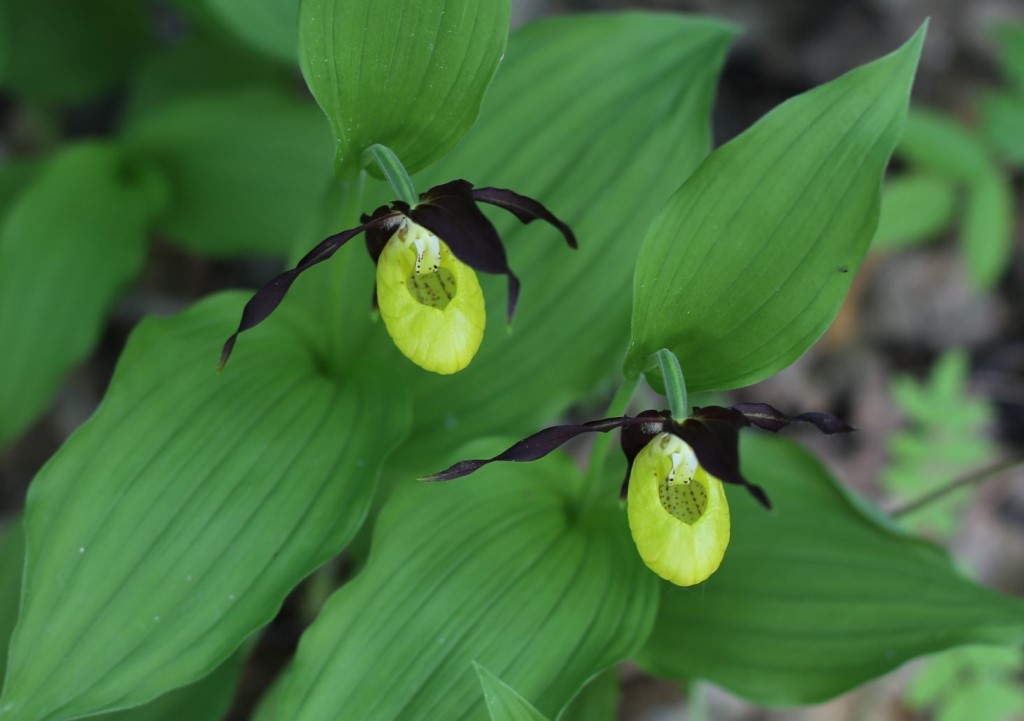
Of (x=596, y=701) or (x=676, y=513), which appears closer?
(x=676, y=513)

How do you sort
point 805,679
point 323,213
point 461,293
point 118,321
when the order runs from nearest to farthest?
point 461,293 < point 805,679 < point 323,213 < point 118,321

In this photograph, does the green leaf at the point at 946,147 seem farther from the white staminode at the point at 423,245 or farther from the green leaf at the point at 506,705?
the green leaf at the point at 506,705

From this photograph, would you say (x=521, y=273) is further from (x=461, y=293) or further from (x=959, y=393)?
(x=959, y=393)

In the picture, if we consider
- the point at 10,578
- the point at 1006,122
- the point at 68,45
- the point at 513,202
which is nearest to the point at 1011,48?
the point at 1006,122

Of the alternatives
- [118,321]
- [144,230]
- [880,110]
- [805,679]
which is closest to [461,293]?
[880,110]

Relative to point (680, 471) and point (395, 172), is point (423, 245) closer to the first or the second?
point (395, 172)

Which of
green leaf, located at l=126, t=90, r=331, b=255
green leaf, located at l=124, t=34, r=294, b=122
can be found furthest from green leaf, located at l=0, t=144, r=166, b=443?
green leaf, located at l=124, t=34, r=294, b=122
